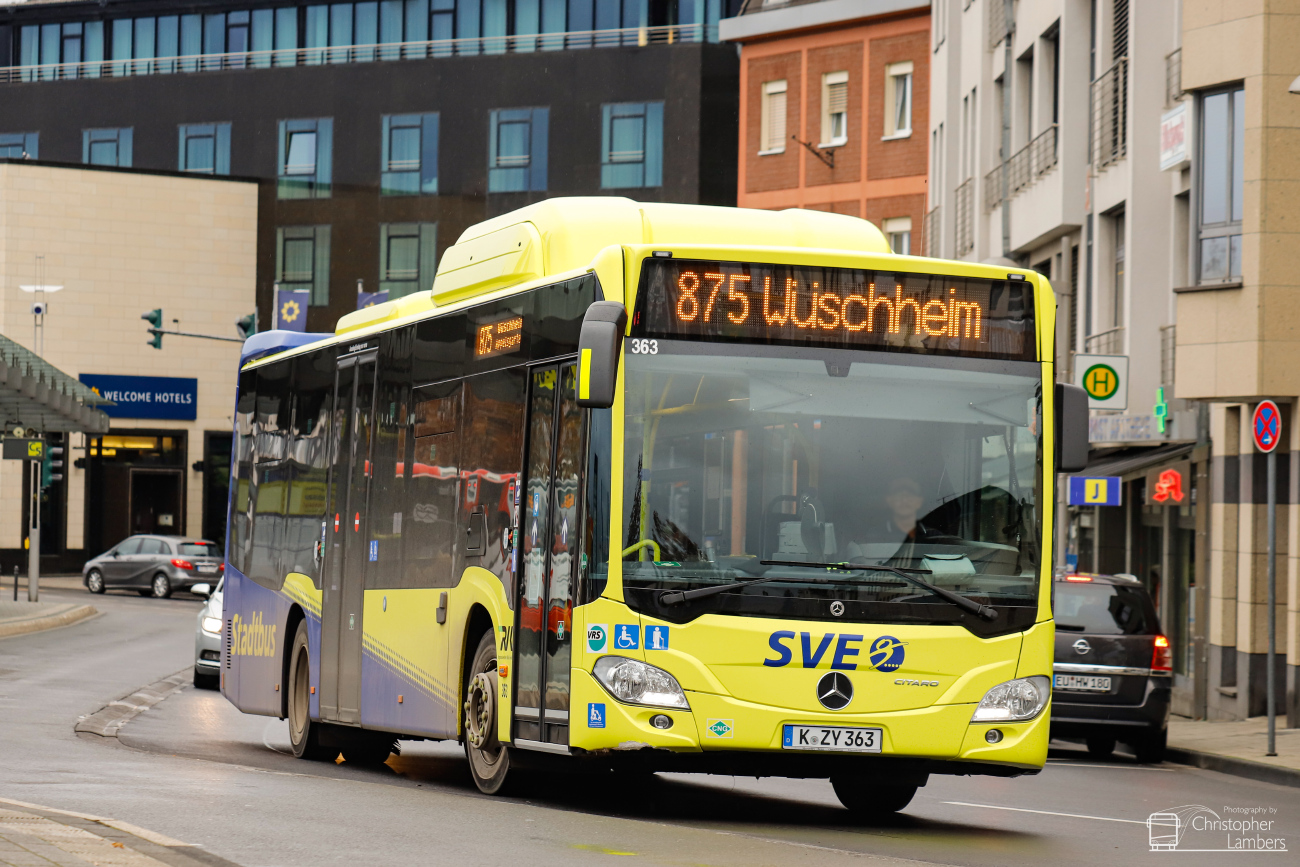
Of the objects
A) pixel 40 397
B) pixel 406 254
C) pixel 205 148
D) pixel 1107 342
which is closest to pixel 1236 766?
pixel 1107 342

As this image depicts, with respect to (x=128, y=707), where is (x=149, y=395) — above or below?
above

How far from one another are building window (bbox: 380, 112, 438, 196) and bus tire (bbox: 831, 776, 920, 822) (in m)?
50.6

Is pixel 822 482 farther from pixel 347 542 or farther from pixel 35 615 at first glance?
pixel 35 615

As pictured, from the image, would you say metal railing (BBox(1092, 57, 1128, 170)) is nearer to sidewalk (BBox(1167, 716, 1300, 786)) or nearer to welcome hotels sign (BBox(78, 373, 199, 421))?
sidewalk (BBox(1167, 716, 1300, 786))

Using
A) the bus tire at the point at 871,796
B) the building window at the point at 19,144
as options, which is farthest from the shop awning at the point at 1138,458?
the building window at the point at 19,144

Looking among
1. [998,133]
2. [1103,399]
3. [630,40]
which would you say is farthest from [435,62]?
[1103,399]

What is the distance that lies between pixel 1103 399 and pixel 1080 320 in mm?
6927

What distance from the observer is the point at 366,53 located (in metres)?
63.0

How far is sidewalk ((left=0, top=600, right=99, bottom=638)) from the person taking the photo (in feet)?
112

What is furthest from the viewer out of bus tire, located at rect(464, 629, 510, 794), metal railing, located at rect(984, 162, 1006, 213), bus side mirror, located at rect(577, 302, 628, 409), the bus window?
metal railing, located at rect(984, 162, 1006, 213)

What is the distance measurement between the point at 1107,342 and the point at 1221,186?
577cm

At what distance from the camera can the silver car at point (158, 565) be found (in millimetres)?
51219

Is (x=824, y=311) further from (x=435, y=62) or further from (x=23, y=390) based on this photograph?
(x=435, y=62)

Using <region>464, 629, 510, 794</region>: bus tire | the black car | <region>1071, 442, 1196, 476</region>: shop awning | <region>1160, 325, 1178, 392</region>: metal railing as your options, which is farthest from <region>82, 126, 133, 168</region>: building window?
<region>464, 629, 510, 794</region>: bus tire
